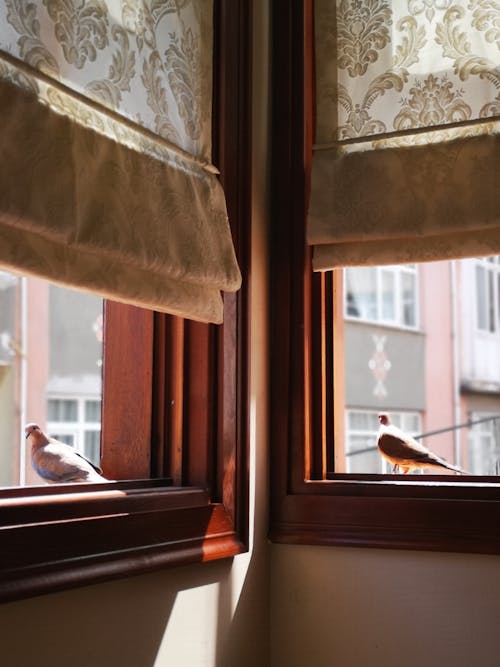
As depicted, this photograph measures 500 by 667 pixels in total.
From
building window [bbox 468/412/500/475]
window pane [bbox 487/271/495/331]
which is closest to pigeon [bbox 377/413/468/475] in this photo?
building window [bbox 468/412/500/475]

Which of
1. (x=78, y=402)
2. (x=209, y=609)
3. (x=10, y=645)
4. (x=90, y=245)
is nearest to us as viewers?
(x=10, y=645)

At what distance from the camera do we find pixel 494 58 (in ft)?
6.70

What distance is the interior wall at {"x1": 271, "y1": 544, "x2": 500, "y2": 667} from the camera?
6.40ft

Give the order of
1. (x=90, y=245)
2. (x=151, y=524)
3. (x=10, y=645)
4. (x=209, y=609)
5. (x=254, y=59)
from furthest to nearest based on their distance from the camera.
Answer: (x=254, y=59)
(x=209, y=609)
(x=151, y=524)
(x=90, y=245)
(x=10, y=645)

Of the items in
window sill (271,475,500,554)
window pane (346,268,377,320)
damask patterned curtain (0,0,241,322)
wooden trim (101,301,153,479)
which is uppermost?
window pane (346,268,377,320)

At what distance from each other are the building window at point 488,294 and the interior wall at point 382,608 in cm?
1050

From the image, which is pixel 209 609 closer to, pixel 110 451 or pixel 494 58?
pixel 110 451

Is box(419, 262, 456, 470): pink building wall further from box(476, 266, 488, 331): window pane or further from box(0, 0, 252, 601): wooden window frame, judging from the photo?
box(0, 0, 252, 601): wooden window frame

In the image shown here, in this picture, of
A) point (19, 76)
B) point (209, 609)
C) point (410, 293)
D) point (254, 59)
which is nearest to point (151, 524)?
point (209, 609)

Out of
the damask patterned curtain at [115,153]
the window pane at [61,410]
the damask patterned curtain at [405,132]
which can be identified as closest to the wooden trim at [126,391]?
the damask patterned curtain at [115,153]

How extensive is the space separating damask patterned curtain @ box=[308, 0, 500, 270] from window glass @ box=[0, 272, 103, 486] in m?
6.44

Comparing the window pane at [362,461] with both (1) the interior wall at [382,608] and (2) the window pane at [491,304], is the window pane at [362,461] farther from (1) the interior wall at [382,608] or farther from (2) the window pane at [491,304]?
(1) the interior wall at [382,608]

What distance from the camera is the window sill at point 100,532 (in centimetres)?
142

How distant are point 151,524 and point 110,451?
0.35 metres
